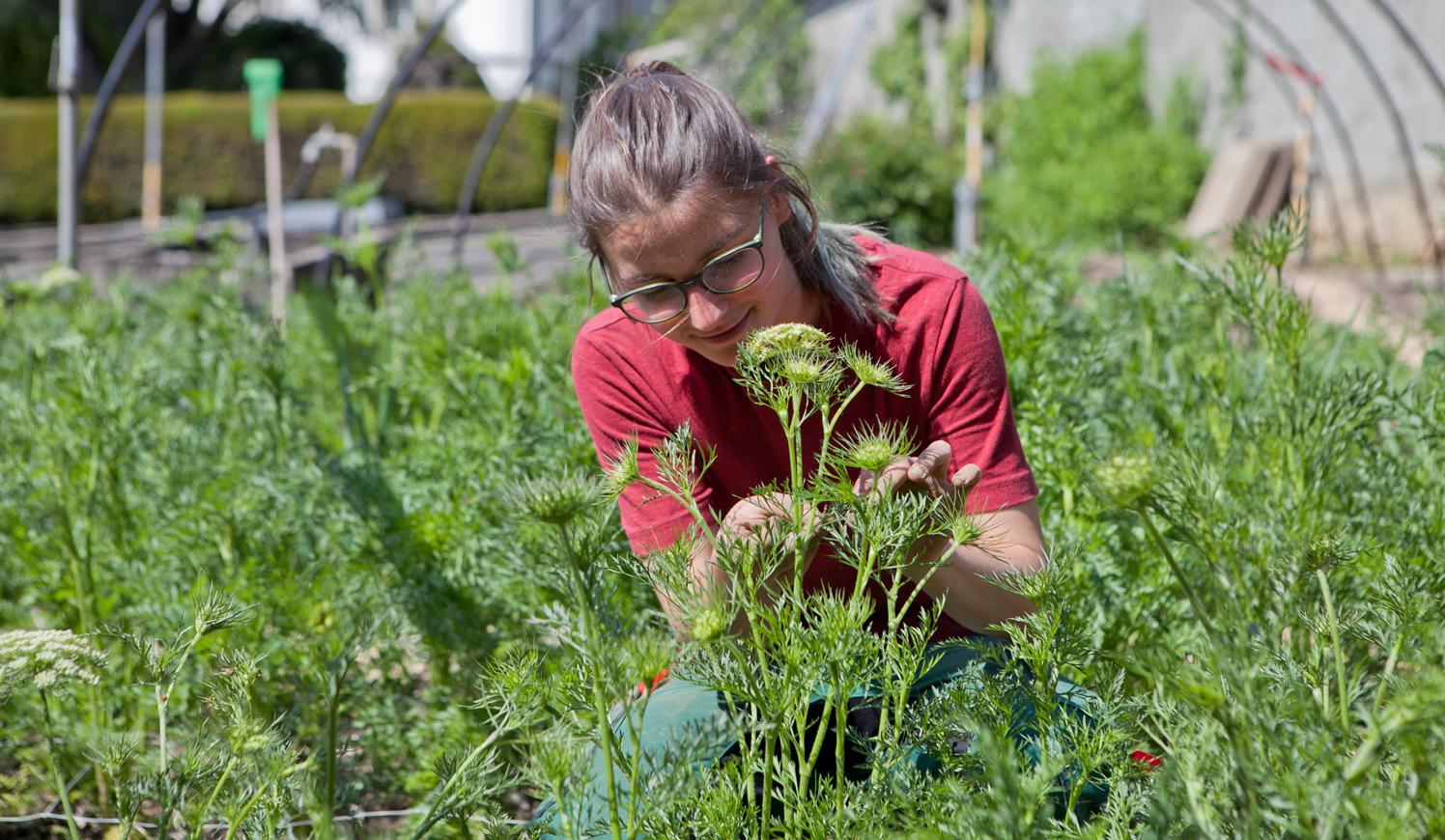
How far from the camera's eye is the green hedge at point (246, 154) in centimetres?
1775

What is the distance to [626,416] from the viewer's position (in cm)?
169

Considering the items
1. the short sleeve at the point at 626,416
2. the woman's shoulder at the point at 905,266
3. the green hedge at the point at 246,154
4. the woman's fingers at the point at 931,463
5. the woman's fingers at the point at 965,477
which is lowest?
the green hedge at the point at 246,154

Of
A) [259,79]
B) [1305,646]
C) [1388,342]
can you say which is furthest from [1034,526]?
[259,79]

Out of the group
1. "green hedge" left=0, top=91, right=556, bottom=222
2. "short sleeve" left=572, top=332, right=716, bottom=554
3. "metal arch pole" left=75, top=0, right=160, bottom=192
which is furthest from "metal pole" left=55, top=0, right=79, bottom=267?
"green hedge" left=0, top=91, right=556, bottom=222

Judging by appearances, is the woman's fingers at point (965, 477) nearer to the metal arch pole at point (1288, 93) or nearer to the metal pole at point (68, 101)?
the metal pole at point (68, 101)

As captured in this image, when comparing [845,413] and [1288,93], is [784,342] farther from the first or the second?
[1288,93]

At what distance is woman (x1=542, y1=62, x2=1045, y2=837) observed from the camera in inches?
56.4

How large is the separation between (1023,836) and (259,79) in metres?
6.10

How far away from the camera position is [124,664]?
194 cm

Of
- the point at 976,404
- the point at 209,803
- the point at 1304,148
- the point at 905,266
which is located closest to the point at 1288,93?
the point at 1304,148

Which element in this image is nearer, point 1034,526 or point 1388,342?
point 1034,526

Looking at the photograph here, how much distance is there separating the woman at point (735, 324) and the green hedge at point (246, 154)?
1609cm

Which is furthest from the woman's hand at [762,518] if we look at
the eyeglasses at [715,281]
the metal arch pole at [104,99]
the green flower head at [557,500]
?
the metal arch pole at [104,99]

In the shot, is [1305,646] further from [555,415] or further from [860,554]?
[555,415]
